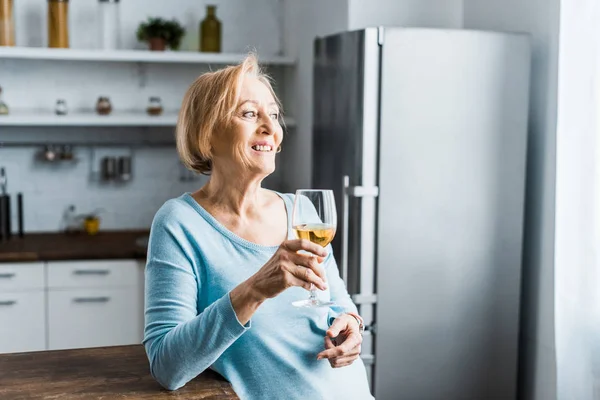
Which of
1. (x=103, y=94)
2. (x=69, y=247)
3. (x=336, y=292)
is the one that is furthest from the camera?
(x=103, y=94)

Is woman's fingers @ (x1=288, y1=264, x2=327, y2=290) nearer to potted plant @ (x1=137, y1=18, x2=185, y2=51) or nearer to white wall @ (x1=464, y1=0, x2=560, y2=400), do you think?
white wall @ (x1=464, y1=0, x2=560, y2=400)

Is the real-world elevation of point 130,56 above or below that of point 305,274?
above

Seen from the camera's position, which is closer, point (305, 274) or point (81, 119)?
point (305, 274)

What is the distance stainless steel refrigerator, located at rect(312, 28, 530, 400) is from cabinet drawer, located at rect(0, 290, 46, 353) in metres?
1.44

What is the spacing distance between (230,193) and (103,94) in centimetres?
260

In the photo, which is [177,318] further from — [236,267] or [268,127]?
[268,127]

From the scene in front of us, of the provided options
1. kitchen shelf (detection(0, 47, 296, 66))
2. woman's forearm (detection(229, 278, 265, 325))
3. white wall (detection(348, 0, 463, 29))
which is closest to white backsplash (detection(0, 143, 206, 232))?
kitchen shelf (detection(0, 47, 296, 66))

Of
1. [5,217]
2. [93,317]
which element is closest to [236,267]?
[93,317]

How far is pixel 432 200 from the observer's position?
2.65 meters

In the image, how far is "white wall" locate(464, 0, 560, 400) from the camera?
265 centimetres

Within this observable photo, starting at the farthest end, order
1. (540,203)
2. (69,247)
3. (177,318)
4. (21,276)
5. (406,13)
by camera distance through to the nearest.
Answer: (69,247) → (21,276) → (406,13) → (540,203) → (177,318)

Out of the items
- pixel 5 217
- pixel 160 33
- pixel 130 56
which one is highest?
pixel 160 33

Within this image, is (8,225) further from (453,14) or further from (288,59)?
(453,14)

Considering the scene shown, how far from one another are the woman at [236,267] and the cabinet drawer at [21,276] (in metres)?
2.00
